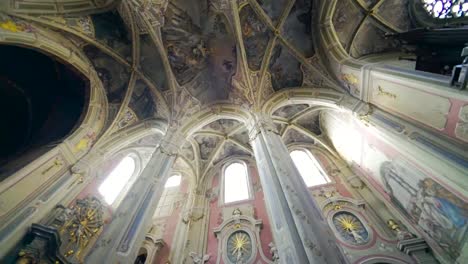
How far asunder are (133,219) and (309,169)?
7813 mm

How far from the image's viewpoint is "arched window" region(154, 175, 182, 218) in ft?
30.5

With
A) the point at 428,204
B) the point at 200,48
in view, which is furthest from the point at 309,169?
the point at 200,48

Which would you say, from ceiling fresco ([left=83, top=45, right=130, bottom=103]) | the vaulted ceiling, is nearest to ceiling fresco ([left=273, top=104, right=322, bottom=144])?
the vaulted ceiling

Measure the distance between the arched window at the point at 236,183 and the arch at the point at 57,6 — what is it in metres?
8.58

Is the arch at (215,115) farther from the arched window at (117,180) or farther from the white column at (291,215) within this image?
the arched window at (117,180)

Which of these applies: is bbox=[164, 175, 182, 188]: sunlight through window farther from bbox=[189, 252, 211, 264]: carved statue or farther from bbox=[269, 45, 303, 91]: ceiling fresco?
bbox=[269, 45, 303, 91]: ceiling fresco

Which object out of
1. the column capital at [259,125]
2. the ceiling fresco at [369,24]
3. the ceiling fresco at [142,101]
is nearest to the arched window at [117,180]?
the ceiling fresco at [142,101]

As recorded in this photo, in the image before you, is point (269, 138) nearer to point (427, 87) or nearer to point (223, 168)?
point (427, 87)

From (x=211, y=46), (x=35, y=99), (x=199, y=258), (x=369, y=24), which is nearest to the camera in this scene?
(x=199, y=258)

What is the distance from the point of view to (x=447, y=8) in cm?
738

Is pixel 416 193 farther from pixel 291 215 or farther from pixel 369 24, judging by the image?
pixel 369 24

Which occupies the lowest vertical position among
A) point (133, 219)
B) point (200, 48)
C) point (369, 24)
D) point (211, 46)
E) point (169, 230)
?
point (133, 219)

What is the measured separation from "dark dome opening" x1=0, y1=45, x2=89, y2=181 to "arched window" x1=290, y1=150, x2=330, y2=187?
9238 millimetres

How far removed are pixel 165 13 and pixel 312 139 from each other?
897cm
